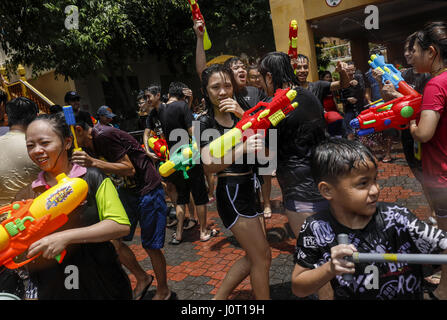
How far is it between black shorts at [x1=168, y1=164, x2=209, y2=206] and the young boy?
2.99 m

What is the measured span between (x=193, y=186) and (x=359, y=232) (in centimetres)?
323

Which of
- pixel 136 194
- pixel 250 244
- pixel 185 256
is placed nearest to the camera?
pixel 250 244

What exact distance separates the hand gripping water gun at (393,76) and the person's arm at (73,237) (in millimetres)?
2532

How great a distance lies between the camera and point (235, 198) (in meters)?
2.51

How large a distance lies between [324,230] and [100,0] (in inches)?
521

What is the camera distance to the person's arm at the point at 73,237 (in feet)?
5.15

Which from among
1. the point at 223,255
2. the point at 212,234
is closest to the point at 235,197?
the point at 223,255

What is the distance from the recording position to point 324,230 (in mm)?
1639

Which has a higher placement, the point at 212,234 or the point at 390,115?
the point at 390,115

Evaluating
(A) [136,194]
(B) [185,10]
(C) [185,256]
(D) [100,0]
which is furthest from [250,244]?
(B) [185,10]

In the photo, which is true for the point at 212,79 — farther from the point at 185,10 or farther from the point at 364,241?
the point at 185,10

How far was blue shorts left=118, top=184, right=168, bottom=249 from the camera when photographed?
3.19 m

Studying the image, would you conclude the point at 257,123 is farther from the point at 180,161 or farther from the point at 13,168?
the point at 13,168

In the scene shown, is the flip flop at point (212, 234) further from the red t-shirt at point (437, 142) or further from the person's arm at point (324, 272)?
the person's arm at point (324, 272)
